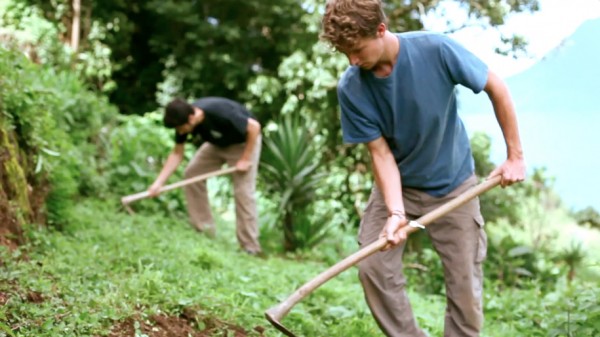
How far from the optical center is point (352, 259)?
3.32 metres

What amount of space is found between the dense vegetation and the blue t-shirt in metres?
1.14

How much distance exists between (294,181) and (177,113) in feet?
7.94

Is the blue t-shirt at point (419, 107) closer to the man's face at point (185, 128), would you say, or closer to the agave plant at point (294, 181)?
the man's face at point (185, 128)

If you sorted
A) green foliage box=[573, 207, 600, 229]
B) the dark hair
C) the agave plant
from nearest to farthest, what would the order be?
the dark hair → the agave plant → green foliage box=[573, 207, 600, 229]

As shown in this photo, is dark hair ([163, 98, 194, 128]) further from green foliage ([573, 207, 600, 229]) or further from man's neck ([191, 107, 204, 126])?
green foliage ([573, 207, 600, 229])

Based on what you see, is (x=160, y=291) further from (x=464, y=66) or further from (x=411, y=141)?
(x=464, y=66)

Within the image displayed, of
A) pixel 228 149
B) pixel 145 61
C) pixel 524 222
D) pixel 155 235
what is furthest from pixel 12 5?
pixel 524 222

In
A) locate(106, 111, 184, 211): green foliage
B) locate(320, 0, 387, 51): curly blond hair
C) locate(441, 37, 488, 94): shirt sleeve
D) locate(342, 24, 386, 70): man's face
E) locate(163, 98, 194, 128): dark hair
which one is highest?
locate(320, 0, 387, 51): curly blond hair

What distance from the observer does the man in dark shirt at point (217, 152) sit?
273 inches

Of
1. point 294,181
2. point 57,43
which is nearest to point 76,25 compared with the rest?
point 57,43

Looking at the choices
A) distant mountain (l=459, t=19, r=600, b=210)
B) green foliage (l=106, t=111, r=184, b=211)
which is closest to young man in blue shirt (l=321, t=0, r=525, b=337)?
distant mountain (l=459, t=19, r=600, b=210)

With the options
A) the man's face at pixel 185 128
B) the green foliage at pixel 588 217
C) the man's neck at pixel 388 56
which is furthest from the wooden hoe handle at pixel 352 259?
the green foliage at pixel 588 217

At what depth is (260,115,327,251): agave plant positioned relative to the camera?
8680 mm

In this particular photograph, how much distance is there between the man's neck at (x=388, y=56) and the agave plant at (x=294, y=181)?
533 cm
